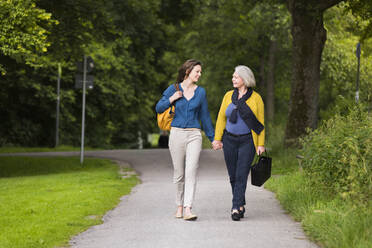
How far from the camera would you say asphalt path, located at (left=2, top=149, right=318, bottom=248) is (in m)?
7.39

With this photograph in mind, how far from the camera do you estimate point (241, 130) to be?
358 inches

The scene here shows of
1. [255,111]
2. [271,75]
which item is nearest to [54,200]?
[255,111]

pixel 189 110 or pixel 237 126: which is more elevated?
pixel 189 110

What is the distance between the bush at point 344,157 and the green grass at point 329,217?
0.17m

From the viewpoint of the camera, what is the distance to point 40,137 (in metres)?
34.3

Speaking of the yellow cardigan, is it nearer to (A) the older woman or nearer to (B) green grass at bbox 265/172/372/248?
(A) the older woman

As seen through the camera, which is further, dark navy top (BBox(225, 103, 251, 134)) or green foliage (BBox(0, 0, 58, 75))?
green foliage (BBox(0, 0, 58, 75))

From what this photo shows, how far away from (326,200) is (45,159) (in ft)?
47.3

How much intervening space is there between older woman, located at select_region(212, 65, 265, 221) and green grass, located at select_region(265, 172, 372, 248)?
0.85 meters

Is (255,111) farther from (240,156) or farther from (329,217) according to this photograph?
(329,217)

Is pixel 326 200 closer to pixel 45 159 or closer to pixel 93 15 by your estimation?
pixel 93 15

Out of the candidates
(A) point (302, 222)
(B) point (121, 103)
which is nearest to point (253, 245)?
(A) point (302, 222)

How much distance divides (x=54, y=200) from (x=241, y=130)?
3943 millimetres

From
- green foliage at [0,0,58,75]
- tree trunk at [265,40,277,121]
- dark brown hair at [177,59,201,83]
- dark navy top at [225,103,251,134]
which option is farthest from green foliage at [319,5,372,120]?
dark brown hair at [177,59,201,83]
